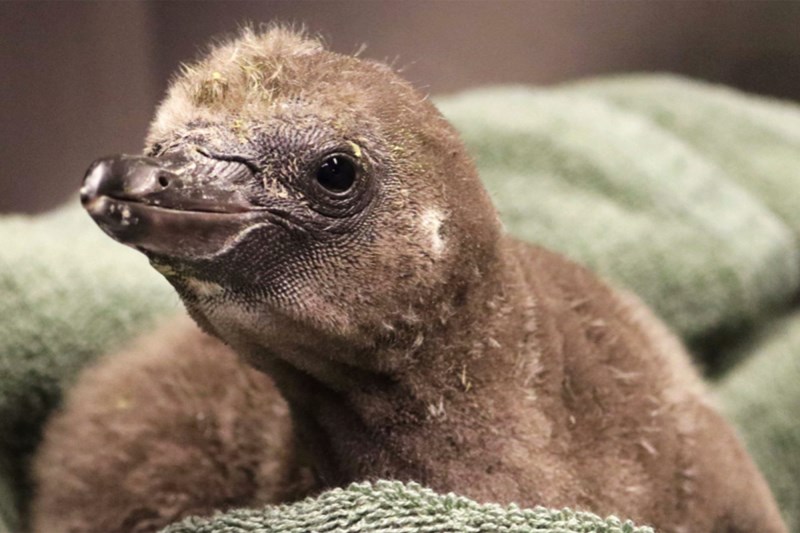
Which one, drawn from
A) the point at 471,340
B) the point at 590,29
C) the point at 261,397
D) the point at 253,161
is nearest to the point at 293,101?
the point at 253,161

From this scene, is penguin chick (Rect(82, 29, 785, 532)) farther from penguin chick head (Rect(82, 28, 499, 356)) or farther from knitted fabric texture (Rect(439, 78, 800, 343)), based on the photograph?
knitted fabric texture (Rect(439, 78, 800, 343))

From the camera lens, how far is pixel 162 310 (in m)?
1.33

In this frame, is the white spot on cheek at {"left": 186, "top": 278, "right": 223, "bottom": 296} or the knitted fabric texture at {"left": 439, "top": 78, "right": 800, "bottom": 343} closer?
the white spot on cheek at {"left": 186, "top": 278, "right": 223, "bottom": 296}

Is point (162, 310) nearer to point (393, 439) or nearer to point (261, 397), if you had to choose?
point (261, 397)

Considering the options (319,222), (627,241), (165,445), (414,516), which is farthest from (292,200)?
(627,241)

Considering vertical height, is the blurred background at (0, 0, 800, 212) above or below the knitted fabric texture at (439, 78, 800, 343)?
above

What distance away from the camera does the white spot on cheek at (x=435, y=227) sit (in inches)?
28.4

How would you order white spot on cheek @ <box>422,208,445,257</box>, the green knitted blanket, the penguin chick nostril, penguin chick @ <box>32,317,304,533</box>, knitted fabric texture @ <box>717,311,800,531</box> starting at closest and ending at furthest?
the penguin chick nostril
white spot on cheek @ <box>422,208,445,257</box>
penguin chick @ <box>32,317,304,533</box>
the green knitted blanket
knitted fabric texture @ <box>717,311,800,531</box>

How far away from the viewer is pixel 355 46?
1.16 m

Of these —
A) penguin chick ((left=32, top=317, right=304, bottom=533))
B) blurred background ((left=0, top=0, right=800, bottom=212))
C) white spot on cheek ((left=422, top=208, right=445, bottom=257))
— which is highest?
blurred background ((left=0, top=0, right=800, bottom=212))

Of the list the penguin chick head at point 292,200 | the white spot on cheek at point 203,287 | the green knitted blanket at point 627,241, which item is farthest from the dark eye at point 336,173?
the green knitted blanket at point 627,241

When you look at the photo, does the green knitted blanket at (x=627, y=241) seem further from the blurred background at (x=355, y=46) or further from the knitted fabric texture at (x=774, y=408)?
the blurred background at (x=355, y=46)

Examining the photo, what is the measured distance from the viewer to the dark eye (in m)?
0.68

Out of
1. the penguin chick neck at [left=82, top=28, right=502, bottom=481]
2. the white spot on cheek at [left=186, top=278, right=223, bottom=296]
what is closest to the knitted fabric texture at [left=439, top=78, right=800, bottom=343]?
the penguin chick neck at [left=82, top=28, right=502, bottom=481]
